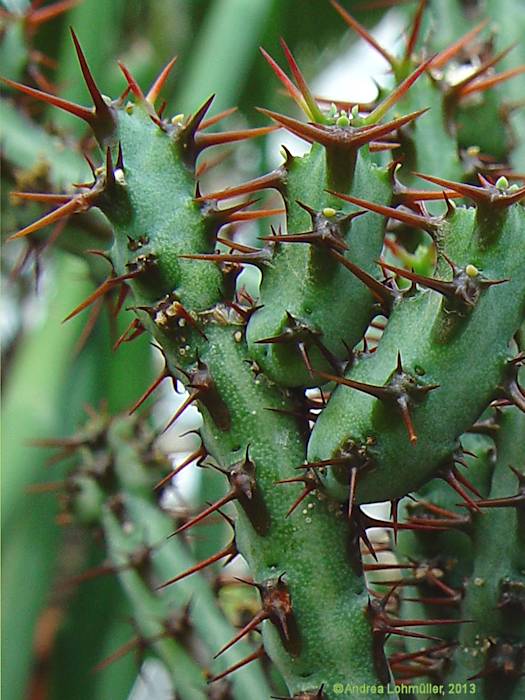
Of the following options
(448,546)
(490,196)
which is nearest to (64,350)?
(448,546)

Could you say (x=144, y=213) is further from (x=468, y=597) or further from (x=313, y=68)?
(x=313, y=68)

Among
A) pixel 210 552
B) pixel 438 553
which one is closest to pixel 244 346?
pixel 438 553

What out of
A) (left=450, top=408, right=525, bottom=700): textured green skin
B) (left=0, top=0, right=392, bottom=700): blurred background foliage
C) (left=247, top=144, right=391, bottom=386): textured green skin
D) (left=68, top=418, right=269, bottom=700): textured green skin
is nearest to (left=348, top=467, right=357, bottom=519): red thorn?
(left=247, top=144, right=391, bottom=386): textured green skin

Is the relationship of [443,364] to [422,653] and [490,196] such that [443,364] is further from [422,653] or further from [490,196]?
[422,653]

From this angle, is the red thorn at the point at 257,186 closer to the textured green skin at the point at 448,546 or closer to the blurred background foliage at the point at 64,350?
the textured green skin at the point at 448,546

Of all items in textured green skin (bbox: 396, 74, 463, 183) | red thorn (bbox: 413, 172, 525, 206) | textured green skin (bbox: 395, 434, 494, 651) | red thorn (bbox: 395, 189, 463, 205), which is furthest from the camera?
textured green skin (bbox: 396, 74, 463, 183)

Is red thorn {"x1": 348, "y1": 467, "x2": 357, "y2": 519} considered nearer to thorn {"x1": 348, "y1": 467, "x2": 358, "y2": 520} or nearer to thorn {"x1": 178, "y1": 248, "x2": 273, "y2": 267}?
thorn {"x1": 348, "y1": 467, "x2": 358, "y2": 520}

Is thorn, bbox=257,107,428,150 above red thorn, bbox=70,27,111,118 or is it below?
below
